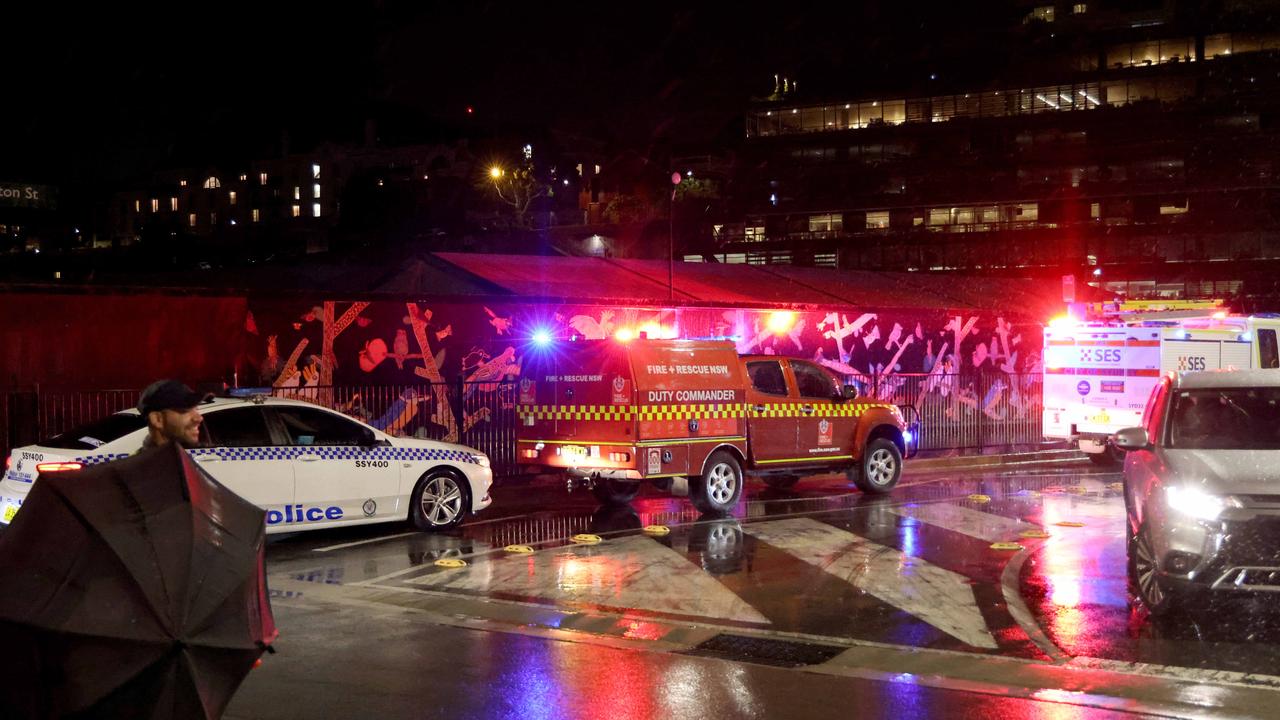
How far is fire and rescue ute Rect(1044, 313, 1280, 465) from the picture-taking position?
18062 mm

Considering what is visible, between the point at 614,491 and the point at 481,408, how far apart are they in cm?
362

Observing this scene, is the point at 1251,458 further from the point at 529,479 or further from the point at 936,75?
the point at 936,75

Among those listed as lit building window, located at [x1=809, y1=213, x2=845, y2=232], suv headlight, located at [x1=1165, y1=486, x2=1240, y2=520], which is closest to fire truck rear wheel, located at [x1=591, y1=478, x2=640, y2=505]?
suv headlight, located at [x1=1165, y1=486, x2=1240, y2=520]

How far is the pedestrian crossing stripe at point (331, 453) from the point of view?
445 inches

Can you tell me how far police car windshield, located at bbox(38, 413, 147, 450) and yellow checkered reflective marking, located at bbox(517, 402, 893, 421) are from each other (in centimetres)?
512

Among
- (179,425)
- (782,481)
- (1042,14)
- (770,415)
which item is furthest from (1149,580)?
(1042,14)

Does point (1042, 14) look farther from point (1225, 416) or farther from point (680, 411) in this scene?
point (1225, 416)

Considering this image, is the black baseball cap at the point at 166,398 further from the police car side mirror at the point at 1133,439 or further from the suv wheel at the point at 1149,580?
the police car side mirror at the point at 1133,439

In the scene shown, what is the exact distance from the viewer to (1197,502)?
8188 millimetres

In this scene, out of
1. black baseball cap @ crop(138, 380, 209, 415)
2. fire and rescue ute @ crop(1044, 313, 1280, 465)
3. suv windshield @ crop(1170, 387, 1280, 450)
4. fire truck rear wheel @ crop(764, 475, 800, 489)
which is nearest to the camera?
black baseball cap @ crop(138, 380, 209, 415)

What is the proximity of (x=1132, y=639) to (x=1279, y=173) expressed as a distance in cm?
6532

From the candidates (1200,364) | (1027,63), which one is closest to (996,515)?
(1200,364)

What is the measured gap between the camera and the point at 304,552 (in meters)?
11.9

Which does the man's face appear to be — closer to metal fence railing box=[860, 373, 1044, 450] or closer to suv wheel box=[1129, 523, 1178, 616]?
suv wheel box=[1129, 523, 1178, 616]
